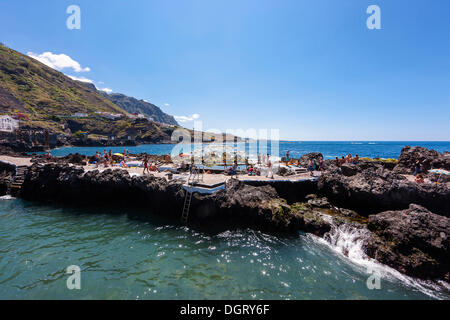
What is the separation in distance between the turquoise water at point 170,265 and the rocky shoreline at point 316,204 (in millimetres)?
1236

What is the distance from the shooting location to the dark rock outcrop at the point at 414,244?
783cm

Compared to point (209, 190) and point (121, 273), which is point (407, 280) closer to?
point (209, 190)

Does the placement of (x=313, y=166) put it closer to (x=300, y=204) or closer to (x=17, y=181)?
(x=300, y=204)

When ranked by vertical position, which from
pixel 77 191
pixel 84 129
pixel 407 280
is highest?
pixel 84 129

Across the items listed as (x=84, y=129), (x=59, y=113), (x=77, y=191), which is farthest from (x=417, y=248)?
(x=59, y=113)

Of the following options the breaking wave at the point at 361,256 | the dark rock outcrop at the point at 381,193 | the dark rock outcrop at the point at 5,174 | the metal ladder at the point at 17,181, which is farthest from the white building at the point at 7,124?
the dark rock outcrop at the point at 381,193

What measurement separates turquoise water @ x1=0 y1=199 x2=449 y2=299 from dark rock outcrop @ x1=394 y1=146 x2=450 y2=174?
2020 centimetres

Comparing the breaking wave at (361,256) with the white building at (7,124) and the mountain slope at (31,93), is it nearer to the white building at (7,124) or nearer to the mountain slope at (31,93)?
the white building at (7,124)

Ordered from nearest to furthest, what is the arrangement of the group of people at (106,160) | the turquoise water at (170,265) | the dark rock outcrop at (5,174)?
1. the turquoise water at (170,265)
2. the dark rock outcrop at (5,174)
3. the group of people at (106,160)

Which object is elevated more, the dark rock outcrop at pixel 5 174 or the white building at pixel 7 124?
the white building at pixel 7 124

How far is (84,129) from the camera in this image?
4215 inches

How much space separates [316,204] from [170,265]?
37.5ft

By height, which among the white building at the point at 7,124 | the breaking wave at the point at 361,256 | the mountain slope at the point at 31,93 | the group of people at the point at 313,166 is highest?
the mountain slope at the point at 31,93
